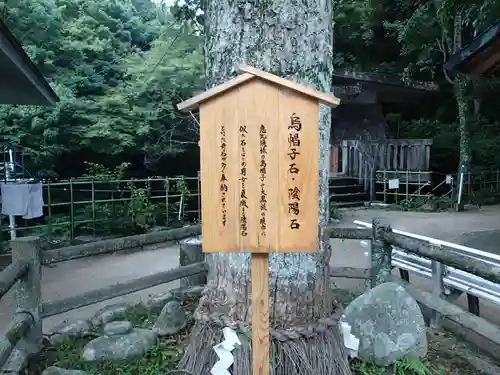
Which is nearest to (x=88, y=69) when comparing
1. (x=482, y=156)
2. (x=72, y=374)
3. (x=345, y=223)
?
(x=345, y=223)

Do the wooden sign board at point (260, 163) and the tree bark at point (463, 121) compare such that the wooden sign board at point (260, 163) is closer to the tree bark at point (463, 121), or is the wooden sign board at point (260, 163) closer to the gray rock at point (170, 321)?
the gray rock at point (170, 321)

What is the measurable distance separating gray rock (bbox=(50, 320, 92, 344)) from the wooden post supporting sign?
1.90m

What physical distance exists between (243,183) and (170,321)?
1746mm

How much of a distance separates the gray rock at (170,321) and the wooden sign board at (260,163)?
1.53 m

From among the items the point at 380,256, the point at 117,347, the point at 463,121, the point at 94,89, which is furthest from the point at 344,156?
the point at 117,347

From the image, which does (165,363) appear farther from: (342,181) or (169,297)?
(342,181)

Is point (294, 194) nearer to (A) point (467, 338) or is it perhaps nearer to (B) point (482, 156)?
(A) point (467, 338)

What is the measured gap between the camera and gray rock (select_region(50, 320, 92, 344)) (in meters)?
3.21

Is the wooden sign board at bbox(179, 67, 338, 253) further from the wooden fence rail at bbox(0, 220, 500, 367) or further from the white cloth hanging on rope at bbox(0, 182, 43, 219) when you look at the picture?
the white cloth hanging on rope at bbox(0, 182, 43, 219)

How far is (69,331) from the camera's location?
328 cm

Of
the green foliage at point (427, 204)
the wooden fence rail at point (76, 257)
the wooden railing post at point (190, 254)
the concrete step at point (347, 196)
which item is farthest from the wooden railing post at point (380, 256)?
the concrete step at point (347, 196)

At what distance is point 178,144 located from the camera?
1192cm

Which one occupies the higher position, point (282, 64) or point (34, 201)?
point (282, 64)

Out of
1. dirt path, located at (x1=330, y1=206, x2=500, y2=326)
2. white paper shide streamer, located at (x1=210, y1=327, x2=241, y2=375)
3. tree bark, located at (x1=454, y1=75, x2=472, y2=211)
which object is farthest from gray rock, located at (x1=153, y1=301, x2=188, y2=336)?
tree bark, located at (x1=454, y1=75, x2=472, y2=211)
